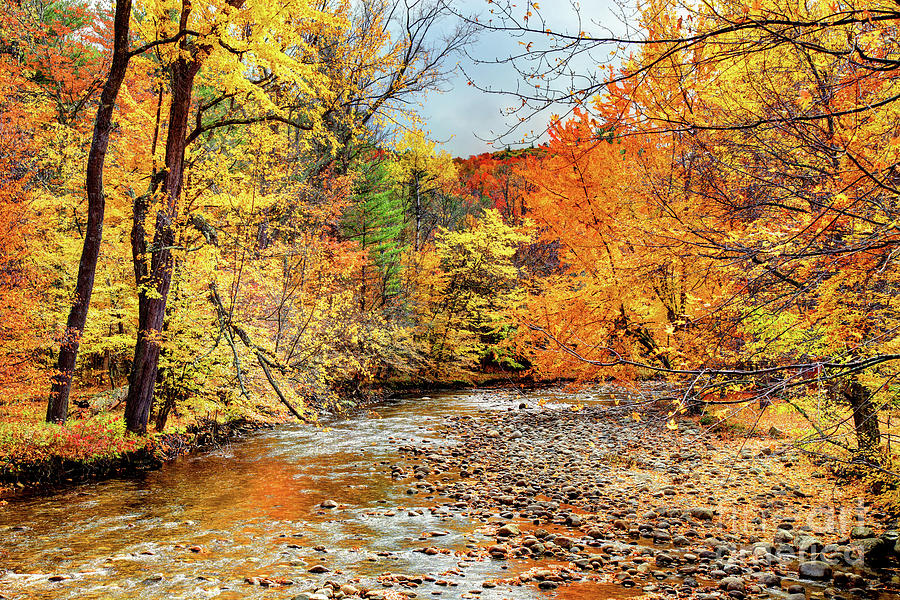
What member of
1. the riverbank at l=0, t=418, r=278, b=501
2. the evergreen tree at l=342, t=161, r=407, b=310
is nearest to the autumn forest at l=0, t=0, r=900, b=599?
the riverbank at l=0, t=418, r=278, b=501

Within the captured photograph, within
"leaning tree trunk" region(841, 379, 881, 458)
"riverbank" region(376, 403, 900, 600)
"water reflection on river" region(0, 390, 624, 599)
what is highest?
"leaning tree trunk" region(841, 379, 881, 458)

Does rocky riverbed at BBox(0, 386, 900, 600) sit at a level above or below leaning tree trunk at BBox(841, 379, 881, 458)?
below

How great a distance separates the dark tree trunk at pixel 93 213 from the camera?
1027 centimetres

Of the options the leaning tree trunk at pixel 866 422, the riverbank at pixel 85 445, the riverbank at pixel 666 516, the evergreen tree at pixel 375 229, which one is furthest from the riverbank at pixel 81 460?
the evergreen tree at pixel 375 229

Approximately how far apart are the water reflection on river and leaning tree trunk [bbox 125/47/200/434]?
1.69m

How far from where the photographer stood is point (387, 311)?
24.7 meters

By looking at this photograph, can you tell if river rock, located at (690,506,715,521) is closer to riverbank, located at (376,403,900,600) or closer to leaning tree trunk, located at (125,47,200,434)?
riverbank, located at (376,403,900,600)

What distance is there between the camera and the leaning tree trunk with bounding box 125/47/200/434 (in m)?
10.5

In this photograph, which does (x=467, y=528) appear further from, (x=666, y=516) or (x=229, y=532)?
(x=229, y=532)

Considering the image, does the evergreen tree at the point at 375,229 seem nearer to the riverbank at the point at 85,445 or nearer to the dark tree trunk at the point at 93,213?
the riverbank at the point at 85,445

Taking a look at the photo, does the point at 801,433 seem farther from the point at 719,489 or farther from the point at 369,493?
the point at 369,493

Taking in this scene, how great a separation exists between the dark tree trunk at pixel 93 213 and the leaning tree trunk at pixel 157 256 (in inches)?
27.7

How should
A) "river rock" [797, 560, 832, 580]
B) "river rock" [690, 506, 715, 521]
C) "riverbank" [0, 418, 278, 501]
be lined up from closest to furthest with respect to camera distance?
1. "river rock" [797, 560, 832, 580]
2. "river rock" [690, 506, 715, 521]
3. "riverbank" [0, 418, 278, 501]

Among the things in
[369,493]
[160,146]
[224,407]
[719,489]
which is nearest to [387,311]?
[224,407]
